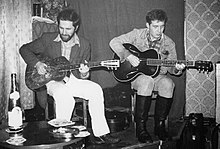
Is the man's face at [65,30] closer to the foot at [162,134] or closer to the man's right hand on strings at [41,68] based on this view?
the man's right hand on strings at [41,68]

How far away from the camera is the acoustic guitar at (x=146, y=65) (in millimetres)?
3369

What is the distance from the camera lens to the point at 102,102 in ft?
10.5

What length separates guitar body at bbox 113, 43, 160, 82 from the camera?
3375 millimetres

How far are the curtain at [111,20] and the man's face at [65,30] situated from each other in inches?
7.0

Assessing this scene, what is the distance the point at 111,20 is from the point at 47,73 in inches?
38.2

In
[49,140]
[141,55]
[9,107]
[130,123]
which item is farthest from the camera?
[130,123]

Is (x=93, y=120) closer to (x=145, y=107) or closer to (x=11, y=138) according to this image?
(x=145, y=107)

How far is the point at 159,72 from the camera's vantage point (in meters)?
3.55

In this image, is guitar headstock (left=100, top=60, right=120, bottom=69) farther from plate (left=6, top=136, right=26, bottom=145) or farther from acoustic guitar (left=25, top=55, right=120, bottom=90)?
plate (left=6, top=136, right=26, bottom=145)

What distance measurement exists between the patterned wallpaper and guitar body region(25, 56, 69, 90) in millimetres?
1599

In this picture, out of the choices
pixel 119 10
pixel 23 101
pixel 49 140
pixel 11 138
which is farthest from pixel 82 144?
pixel 119 10

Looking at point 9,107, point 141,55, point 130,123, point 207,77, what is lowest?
point 130,123

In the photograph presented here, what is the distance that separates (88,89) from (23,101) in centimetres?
66

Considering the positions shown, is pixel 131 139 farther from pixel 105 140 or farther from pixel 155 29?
pixel 155 29
